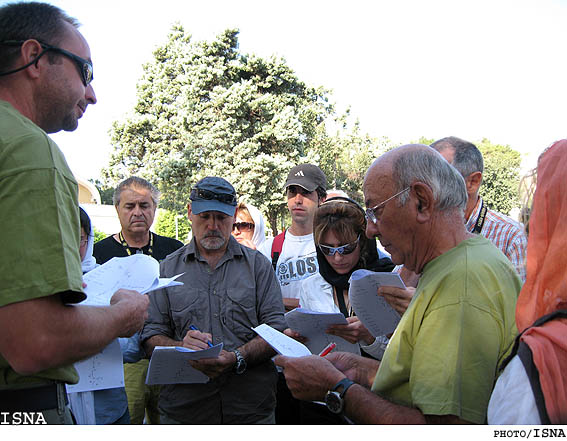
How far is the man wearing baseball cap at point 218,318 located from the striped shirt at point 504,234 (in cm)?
160

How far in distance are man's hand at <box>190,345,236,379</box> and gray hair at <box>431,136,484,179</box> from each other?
7.14ft

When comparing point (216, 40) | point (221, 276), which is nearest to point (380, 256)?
point (221, 276)

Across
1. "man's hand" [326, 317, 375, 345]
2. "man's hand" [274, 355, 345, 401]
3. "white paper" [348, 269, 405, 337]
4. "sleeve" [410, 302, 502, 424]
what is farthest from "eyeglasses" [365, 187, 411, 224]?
"man's hand" [326, 317, 375, 345]

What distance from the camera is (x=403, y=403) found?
1681 mm

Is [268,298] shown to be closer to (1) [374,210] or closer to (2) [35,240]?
(1) [374,210]

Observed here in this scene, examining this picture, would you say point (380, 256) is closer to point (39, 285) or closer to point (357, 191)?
point (39, 285)

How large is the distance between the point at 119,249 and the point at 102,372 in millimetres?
2275

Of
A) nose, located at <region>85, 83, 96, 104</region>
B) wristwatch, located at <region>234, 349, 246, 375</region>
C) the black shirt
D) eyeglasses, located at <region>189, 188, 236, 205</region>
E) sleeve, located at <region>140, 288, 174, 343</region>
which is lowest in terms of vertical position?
wristwatch, located at <region>234, 349, 246, 375</region>

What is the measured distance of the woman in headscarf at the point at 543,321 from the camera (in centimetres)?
108

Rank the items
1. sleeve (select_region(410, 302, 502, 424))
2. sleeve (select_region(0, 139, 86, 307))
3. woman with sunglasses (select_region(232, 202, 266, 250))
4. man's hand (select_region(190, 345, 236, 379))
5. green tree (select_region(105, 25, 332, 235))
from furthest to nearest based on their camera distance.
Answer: green tree (select_region(105, 25, 332, 235)) → woman with sunglasses (select_region(232, 202, 266, 250)) → man's hand (select_region(190, 345, 236, 379)) → sleeve (select_region(410, 302, 502, 424)) → sleeve (select_region(0, 139, 86, 307))

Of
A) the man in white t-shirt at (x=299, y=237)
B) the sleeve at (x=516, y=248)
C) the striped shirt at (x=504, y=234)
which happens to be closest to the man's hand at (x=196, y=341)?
the man in white t-shirt at (x=299, y=237)

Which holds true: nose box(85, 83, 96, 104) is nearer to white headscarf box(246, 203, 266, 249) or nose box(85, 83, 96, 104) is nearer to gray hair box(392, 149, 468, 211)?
gray hair box(392, 149, 468, 211)

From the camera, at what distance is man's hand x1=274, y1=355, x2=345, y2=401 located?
75.5 inches

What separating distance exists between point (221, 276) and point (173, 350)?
767 millimetres
